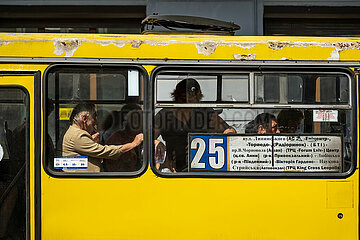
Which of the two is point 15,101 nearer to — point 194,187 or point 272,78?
point 194,187

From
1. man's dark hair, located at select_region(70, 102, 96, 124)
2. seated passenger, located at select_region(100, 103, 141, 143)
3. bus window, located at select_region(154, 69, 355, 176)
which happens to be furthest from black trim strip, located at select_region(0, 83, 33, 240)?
bus window, located at select_region(154, 69, 355, 176)

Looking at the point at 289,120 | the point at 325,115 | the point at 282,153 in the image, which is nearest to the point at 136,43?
the point at 289,120

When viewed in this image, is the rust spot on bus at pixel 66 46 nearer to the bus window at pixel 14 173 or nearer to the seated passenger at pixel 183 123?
the bus window at pixel 14 173

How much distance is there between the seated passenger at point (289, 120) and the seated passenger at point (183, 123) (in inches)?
17.4

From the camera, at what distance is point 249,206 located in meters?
4.19

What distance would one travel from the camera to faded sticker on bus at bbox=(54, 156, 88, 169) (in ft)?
13.7

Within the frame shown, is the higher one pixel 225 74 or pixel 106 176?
pixel 225 74

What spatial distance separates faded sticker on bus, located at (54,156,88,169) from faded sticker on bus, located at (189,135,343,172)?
3.11 feet

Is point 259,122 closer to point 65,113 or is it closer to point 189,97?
point 189,97

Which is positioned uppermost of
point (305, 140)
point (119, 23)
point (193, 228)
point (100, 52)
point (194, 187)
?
point (119, 23)

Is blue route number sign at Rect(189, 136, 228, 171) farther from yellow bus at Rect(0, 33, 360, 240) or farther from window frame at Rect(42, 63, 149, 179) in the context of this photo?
window frame at Rect(42, 63, 149, 179)

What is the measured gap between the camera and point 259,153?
4.23m

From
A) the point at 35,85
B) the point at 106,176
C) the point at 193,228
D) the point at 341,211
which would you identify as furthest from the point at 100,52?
the point at 341,211

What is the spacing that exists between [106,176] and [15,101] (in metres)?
1.05
